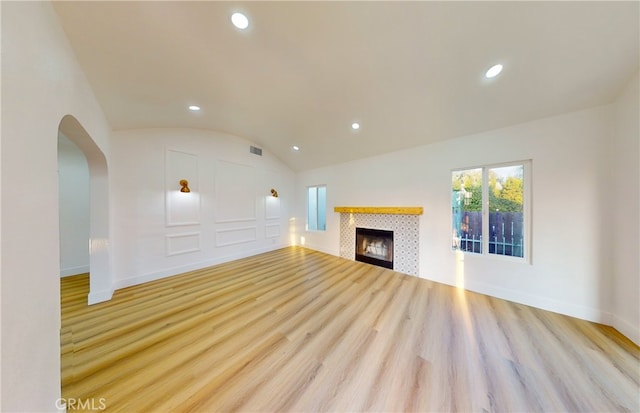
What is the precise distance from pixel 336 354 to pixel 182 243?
3587 millimetres

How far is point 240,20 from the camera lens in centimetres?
170

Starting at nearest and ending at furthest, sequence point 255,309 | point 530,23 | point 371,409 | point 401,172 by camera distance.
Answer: point 371,409 < point 530,23 < point 255,309 < point 401,172

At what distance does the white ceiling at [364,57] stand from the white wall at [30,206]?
58 cm

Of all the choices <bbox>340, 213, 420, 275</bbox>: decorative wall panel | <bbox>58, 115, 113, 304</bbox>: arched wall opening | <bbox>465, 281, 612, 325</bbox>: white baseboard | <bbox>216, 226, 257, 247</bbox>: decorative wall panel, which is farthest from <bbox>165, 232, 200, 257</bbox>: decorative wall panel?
<bbox>465, 281, 612, 325</bbox>: white baseboard

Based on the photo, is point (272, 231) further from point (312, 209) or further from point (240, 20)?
point (240, 20)

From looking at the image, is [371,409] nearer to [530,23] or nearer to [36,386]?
[36,386]

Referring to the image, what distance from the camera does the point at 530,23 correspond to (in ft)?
5.38

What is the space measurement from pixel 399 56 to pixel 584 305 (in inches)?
141

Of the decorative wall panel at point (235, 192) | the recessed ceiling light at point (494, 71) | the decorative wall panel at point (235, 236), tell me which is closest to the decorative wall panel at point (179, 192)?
the decorative wall panel at point (235, 192)

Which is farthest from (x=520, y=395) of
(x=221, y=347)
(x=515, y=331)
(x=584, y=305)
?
(x=221, y=347)

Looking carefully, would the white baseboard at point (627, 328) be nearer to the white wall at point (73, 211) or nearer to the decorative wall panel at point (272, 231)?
the decorative wall panel at point (272, 231)

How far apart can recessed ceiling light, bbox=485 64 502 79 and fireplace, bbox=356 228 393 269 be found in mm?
2800

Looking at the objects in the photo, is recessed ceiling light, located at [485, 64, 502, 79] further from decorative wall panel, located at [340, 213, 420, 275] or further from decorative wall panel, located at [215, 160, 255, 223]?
decorative wall panel, located at [215, 160, 255, 223]

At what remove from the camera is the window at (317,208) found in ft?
18.2
